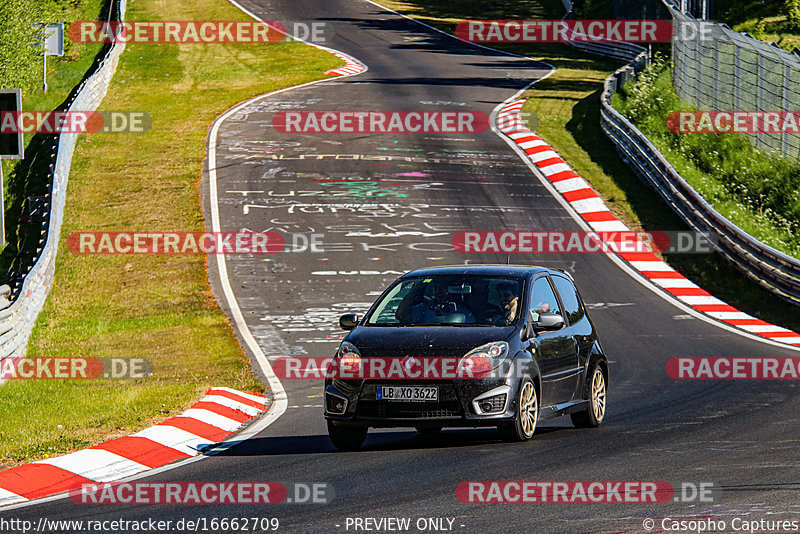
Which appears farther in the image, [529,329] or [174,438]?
[174,438]

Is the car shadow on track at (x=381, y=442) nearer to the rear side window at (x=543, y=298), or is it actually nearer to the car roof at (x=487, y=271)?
the rear side window at (x=543, y=298)

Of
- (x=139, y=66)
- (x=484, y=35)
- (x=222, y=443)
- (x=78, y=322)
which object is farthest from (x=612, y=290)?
(x=484, y=35)

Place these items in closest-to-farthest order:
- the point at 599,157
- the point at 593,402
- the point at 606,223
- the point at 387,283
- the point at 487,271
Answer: the point at 487,271
the point at 593,402
the point at 387,283
the point at 606,223
the point at 599,157

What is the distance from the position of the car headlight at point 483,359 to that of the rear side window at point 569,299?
1.75 m

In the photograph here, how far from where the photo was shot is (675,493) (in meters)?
7.87

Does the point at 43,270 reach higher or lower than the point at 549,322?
lower

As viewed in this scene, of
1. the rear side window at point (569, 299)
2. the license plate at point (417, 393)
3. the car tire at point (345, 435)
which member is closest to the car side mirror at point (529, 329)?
the rear side window at point (569, 299)

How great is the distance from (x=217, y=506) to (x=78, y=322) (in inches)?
535

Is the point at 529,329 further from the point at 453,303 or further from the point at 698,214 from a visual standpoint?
the point at 698,214

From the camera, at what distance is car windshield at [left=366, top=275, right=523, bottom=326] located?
10.7 m

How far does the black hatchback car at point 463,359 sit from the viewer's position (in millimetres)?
9898

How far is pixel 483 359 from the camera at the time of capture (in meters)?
9.98

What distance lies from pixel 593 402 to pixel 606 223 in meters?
15.1

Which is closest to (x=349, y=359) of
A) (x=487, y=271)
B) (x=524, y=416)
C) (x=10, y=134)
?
(x=524, y=416)
